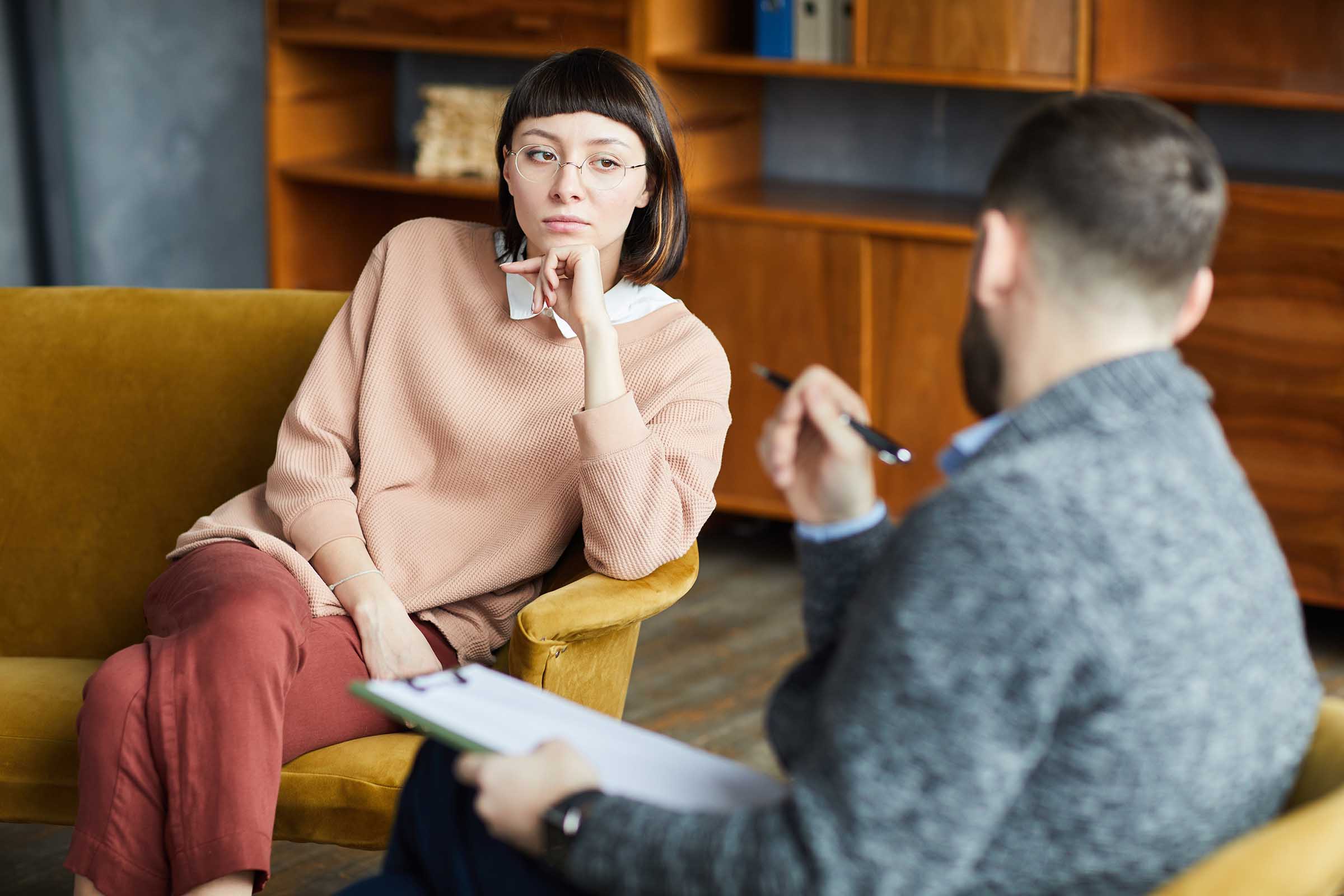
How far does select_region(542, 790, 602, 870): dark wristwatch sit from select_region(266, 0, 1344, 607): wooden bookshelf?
225 centimetres

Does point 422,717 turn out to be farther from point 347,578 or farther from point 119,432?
point 119,432

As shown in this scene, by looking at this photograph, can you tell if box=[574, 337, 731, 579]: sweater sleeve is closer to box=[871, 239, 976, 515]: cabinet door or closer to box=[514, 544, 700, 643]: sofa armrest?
box=[514, 544, 700, 643]: sofa armrest

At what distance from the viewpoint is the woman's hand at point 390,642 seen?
5.75ft

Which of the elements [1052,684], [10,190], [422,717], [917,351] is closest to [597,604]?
[422,717]

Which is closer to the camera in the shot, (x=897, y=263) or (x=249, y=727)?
(x=249, y=727)

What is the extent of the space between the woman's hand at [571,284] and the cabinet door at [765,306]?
1471mm

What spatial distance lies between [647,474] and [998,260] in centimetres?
80

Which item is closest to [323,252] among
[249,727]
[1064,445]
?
[249,727]

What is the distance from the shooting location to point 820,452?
1154 mm

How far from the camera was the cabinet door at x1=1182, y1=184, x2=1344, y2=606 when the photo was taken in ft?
9.43

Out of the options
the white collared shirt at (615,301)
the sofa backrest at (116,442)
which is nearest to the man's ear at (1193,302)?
the white collared shirt at (615,301)

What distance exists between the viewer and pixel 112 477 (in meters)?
2.06

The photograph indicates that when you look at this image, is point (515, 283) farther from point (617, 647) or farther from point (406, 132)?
point (406, 132)

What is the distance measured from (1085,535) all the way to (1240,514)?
147mm
